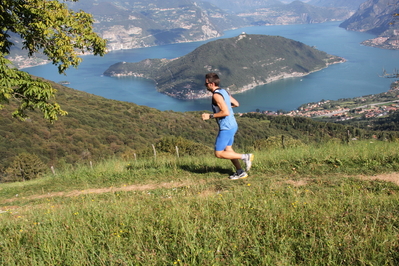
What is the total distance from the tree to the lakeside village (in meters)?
85.2

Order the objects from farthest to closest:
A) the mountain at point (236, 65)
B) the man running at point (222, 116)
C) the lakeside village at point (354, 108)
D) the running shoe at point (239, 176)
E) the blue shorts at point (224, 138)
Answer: the mountain at point (236, 65)
the lakeside village at point (354, 108)
the running shoe at point (239, 176)
the blue shorts at point (224, 138)
the man running at point (222, 116)

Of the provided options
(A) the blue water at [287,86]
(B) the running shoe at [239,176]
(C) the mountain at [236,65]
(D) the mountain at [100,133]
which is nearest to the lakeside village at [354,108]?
(A) the blue water at [287,86]

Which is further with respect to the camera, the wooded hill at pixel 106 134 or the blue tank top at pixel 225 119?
the wooded hill at pixel 106 134

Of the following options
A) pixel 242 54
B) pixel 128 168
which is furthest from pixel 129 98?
pixel 128 168

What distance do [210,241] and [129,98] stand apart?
121 m

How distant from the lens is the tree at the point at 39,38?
5.28 metres

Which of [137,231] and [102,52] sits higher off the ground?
[102,52]

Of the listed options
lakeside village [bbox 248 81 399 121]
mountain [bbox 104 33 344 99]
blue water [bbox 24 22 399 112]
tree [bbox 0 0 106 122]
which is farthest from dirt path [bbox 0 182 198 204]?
mountain [bbox 104 33 344 99]

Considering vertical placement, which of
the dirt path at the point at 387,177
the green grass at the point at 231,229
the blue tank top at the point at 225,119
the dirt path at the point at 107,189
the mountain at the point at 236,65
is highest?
the mountain at the point at 236,65

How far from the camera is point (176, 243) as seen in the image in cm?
247

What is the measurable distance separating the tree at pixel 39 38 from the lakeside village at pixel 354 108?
8523 cm

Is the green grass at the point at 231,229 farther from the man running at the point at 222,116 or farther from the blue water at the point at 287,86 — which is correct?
the blue water at the point at 287,86

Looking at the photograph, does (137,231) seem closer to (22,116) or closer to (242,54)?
(22,116)

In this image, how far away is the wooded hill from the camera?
19.5 m
